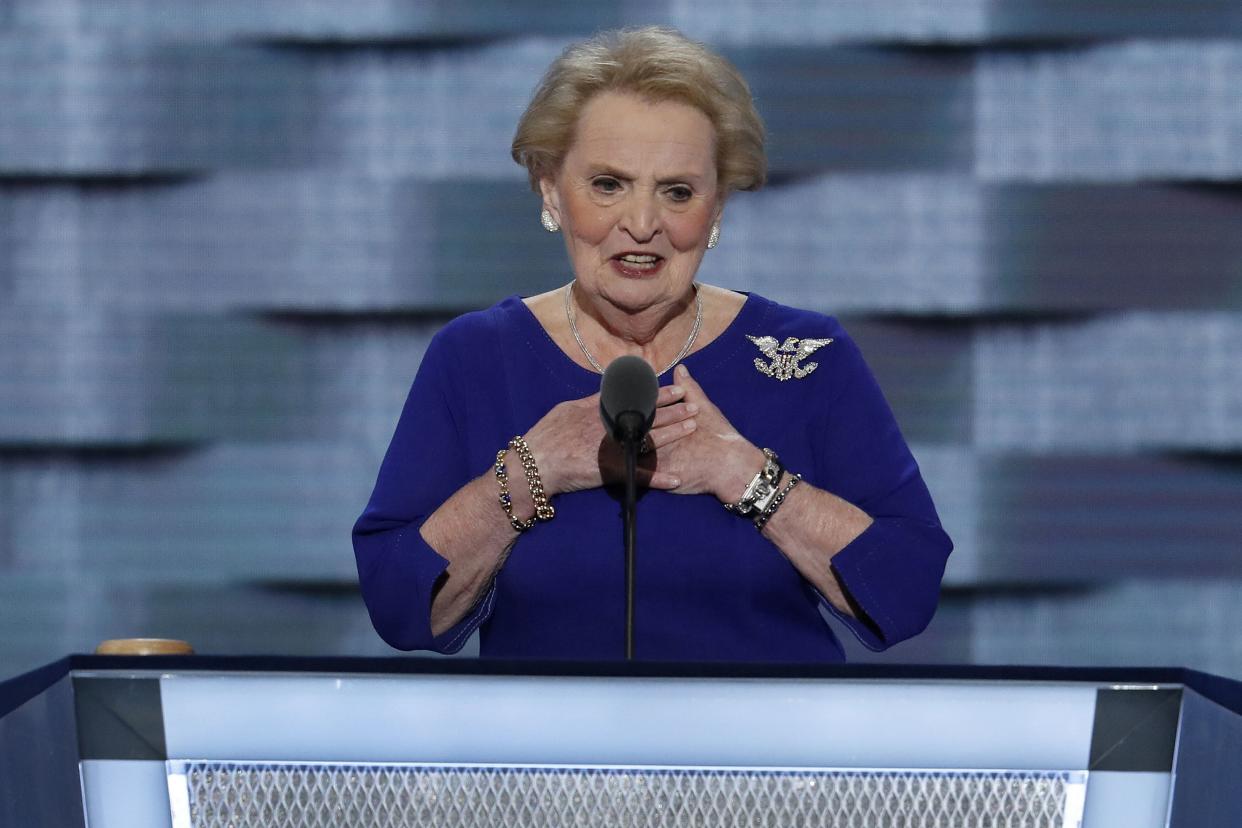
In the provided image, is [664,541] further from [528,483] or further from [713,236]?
[713,236]

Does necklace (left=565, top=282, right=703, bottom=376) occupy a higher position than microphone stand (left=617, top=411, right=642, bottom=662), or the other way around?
necklace (left=565, top=282, right=703, bottom=376)

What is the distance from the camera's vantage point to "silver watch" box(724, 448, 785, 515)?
1.50 m

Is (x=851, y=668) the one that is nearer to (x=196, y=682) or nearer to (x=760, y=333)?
(x=196, y=682)

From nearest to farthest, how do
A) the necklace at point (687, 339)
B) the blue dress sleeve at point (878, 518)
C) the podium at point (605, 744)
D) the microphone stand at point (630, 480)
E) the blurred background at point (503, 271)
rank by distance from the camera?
the podium at point (605, 744) → the microphone stand at point (630, 480) → the blue dress sleeve at point (878, 518) → the necklace at point (687, 339) → the blurred background at point (503, 271)

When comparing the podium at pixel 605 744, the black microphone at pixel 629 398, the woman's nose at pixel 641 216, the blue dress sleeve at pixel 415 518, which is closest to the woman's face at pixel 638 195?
the woman's nose at pixel 641 216

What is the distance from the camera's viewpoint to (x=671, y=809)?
2.94 feet

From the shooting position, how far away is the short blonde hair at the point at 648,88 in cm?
161

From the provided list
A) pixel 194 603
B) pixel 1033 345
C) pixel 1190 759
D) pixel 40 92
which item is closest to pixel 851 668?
pixel 1190 759

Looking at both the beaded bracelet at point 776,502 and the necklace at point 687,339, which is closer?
the beaded bracelet at point 776,502

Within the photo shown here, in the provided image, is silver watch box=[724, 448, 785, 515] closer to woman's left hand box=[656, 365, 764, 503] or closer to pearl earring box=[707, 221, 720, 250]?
woman's left hand box=[656, 365, 764, 503]

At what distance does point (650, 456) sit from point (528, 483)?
5.3 inches

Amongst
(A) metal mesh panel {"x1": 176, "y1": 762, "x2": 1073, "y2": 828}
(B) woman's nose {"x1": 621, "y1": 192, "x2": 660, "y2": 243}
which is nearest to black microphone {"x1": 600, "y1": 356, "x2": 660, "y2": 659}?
(A) metal mesh panel {"x1": 176, "y1": 762, "x2": 1073, "y2": 828}

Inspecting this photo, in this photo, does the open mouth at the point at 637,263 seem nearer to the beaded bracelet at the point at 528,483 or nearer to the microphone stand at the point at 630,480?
the beaded bracelet at the point at 528,483

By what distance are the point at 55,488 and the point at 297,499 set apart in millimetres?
425
